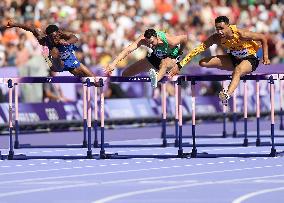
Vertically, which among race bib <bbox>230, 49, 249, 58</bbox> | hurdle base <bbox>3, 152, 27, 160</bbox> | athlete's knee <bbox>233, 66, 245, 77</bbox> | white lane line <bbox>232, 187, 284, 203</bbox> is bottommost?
white lane line <bbox>232, 187, 284, 203</bbox>

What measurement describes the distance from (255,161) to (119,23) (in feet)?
51.9

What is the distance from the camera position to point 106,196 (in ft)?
48.8

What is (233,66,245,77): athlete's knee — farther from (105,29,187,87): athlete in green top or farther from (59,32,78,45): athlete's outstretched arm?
(59,32,78,45): athlete's outstretched arm

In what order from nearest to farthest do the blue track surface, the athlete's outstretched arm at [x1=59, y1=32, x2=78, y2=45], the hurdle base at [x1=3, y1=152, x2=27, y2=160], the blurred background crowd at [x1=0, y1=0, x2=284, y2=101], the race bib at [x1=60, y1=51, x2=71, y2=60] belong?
the blue track surface < the hurdle base at [x1=3, y1=152, x2=27, y2=160] < the athlete's outstretched arm at [x1=59, y1=32, x2=78, y2=45] < the race bib at [x1=60, y1=51, x2=71, y2=60] < the blurred background crowd at [x1=0, y1=0, x2=284, y2=101]

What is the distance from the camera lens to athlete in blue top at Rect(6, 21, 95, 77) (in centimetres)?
2188

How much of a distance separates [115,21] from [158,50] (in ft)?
45.0

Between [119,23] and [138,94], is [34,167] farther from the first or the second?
[119,23]

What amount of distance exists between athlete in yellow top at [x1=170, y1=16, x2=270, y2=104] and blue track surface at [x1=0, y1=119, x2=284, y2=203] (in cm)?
131

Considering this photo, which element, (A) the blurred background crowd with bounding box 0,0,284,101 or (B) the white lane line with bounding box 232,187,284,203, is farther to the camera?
(A) the blurred background crowd with bounding box 0,0,284,101

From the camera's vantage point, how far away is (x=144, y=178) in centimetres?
1728

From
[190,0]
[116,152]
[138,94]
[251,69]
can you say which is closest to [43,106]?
[138,94]

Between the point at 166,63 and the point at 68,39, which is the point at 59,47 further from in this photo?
the point at 166,63

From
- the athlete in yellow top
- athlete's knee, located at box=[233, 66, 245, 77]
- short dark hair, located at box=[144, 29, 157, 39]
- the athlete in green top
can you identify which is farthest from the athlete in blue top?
athlete's knee, located at box=[233, 66, 245, 77]

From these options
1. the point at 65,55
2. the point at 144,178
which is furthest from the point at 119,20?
the point at 144,178
